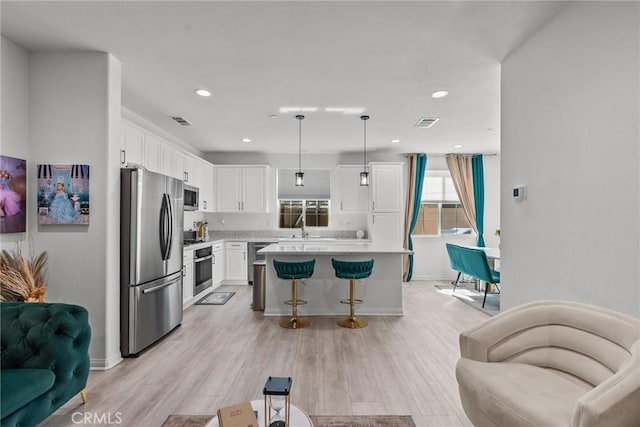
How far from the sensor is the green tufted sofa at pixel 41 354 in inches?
72.2

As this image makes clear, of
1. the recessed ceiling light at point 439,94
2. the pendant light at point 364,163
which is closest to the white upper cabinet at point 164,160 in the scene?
the pendant light at point 364,163

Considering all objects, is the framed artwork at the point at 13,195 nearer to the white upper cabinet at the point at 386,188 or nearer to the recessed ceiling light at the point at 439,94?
the recessed ceiling light at the point at 439,94

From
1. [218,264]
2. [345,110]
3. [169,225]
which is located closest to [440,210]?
[345,110]

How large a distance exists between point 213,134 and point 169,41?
303 cm

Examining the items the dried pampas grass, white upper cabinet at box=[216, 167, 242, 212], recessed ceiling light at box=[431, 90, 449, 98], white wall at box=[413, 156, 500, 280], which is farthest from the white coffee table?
white wall at box=[413, 156, 500, 280]

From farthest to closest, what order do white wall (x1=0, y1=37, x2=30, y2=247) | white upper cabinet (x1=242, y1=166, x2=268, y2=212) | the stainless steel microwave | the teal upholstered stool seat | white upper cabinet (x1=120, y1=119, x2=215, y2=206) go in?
white upper cabinet (x1=242, y1=166, x2=268, y2=212) → the stainless steel microwave → the teal upholstered stool seat → white upper cabinet (x1=120, y1=119, x2=215, y2=206) → white wall (x1=0, y1=37, x2=30, y2=247)

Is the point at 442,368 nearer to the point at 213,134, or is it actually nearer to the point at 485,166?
the point at 213,134

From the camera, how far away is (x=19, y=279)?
2.57 metres

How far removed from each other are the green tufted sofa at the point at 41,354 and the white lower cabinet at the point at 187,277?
271cm

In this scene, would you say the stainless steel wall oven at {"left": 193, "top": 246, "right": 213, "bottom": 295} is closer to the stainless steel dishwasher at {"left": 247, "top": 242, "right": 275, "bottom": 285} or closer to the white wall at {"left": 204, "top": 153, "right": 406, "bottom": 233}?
the stainless steel dishwasher at {"left": 247, "top": 242, "right": 275, "bottom": 285}

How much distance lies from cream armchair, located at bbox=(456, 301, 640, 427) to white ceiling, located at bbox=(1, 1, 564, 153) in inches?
80.8

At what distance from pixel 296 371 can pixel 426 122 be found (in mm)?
3831

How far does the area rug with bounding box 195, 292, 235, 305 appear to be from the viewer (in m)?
5.32

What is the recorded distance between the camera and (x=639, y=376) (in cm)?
133
